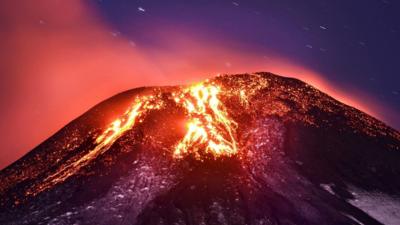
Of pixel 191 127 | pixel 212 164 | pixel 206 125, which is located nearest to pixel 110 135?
pixel 191 127

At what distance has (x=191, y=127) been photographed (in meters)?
39.5

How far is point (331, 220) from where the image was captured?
27375mm

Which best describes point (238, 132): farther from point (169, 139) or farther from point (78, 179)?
point (78, 179)

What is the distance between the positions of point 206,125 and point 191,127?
152 cm

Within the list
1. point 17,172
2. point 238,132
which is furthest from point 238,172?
point 17,172

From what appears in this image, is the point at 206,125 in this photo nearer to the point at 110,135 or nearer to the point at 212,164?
the point at 212,164

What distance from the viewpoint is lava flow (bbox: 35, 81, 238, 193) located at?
3445cm

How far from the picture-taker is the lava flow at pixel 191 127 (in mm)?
34447

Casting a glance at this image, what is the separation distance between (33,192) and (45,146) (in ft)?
34.7

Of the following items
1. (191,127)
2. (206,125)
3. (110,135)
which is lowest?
(110,135)

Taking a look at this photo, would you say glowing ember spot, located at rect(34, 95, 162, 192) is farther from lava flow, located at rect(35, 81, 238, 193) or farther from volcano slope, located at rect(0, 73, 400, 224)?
volcano slope, located at rect(0, 73, 400, 224)

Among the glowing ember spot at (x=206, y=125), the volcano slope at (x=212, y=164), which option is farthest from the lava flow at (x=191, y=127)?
the volcano slope at (x=212, y=164)

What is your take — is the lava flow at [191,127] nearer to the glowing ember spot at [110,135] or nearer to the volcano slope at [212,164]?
the glowing ember spot at [110,135]

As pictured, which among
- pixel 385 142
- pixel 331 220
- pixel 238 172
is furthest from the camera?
pixel 385 142
